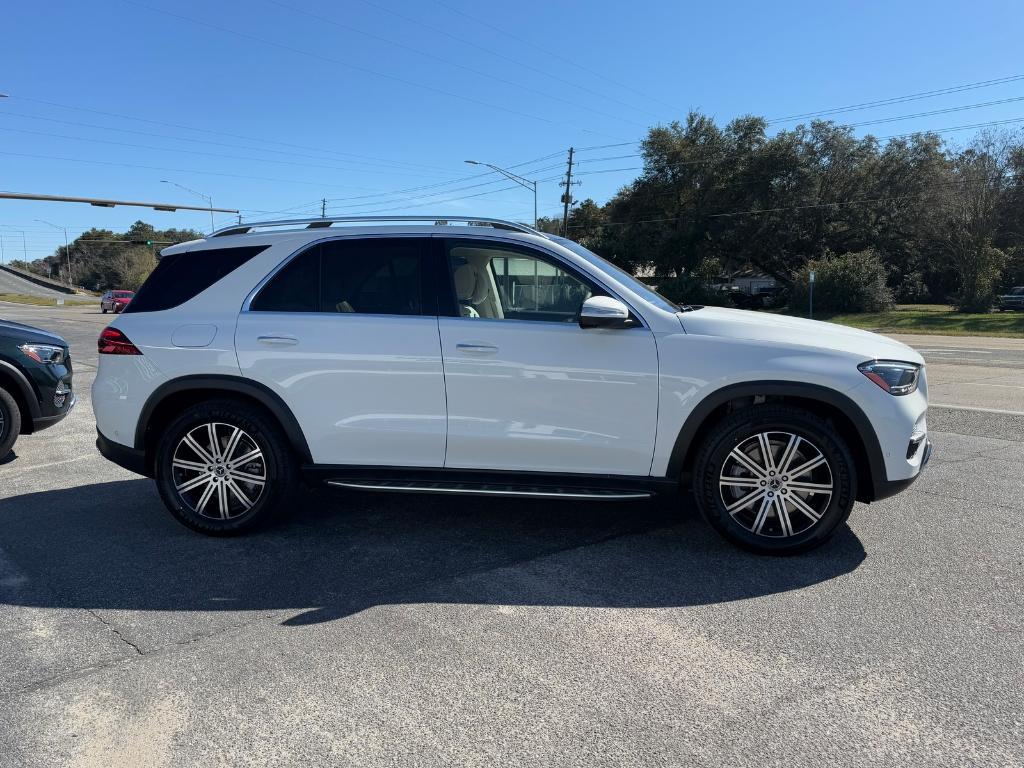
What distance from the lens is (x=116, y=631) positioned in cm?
339

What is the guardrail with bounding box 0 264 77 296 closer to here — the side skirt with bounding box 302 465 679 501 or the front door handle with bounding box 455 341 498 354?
the side skirt with bounding box 302 465 679 501

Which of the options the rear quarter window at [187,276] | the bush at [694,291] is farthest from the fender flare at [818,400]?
the bush at [694,291]

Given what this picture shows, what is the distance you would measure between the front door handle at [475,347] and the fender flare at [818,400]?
1144mm

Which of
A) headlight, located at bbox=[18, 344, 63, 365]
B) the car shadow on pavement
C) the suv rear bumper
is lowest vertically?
the car shadow on pavement

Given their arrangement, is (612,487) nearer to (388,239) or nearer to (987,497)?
(388,239)

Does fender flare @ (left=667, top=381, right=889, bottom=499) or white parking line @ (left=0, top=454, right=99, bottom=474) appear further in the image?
white parking line @ (left=0, top=454, right=99, bottom=474)

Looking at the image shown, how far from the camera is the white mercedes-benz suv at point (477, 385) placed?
13.3 feet

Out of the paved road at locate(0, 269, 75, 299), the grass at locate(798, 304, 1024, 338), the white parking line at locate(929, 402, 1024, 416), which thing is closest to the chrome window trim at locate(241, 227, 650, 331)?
the white parking line at locate(929, 402, 1024, 416)

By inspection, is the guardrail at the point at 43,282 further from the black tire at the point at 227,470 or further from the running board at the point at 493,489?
the running board at the point at 493,489

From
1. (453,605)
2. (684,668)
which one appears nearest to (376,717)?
(453,605)

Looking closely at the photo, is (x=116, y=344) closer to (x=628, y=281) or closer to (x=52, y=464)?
(x=52, y=464)

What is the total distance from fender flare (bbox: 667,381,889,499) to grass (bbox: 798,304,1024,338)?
28739 mm

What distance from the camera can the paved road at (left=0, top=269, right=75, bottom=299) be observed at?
313ft

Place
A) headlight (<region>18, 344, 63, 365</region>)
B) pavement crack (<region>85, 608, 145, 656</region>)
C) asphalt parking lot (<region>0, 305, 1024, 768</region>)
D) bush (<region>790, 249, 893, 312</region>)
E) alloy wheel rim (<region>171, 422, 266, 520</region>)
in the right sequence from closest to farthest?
asphalt parking lot (<region>0, 305, 1024, 768</region>) → pavement crack (<region>85, 608, 145, 656</region>) → alloy wheel rim (<region>171, 422, 266, 520</region>) → headlight (<region>18, 344, 63, 365</region>) → bush (<region>790, 249, 893, 312</region>)
